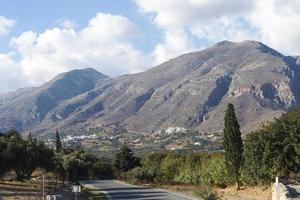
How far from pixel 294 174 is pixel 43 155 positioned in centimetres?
3122

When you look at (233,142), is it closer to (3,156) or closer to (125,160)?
(3,156)

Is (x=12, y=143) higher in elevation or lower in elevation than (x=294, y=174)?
higher

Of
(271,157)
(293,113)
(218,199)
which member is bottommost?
(218,199)

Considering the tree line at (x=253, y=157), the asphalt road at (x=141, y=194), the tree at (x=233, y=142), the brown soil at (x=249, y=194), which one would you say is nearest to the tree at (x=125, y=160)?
the tree line at (x=253, y=157)

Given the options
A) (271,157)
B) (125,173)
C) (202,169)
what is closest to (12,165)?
(271,157)

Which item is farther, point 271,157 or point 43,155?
point 43,155

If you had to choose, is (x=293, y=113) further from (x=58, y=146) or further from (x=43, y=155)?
(x=58, y=146)

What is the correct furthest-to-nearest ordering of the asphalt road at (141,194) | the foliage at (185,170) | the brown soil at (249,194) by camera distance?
the foliage at (185,170), the asphalt road at (141,194), the brown soil at (249,194)

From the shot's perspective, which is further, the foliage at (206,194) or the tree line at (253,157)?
the tree line at (253,157)

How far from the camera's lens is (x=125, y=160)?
12681 centimetres

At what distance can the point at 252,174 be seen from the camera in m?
58.7

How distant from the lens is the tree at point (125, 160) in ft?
415

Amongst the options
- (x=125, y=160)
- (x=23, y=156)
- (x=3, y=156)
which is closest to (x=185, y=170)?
(x=125, y=160)

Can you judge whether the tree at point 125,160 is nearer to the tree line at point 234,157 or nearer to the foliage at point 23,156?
the tree line at point 234,157
